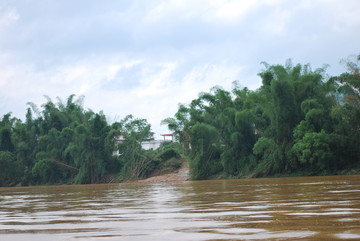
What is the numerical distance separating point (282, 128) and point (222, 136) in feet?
19.6

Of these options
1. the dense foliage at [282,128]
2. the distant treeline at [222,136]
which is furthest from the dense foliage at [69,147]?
the dense foliage at [282,128]

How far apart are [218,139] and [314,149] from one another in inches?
351

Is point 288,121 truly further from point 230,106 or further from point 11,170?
point 11,170

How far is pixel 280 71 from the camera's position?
88.9ft

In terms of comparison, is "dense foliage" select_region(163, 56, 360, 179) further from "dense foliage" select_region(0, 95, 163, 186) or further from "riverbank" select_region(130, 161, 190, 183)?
"dense foliage" select_region(0, 95, 163, 186)

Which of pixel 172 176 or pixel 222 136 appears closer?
pixel 222 136

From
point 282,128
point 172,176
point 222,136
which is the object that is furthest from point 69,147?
point 282,128

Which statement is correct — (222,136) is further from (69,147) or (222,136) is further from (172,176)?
(69,147)

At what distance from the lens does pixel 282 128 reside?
27.4 metres

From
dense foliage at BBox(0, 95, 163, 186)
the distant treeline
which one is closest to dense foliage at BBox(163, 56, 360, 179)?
the distant treeline

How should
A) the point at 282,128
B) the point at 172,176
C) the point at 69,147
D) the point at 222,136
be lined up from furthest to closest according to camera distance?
the point at 69,147 → the point at 172,176 → the point at 222,136 → the point at 282,128

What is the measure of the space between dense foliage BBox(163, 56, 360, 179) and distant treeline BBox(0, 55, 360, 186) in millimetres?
57

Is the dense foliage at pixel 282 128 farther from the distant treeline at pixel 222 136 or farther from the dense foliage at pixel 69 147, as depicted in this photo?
the dense foliage at pixel 69 147

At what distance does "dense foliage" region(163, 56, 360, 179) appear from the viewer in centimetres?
2467
